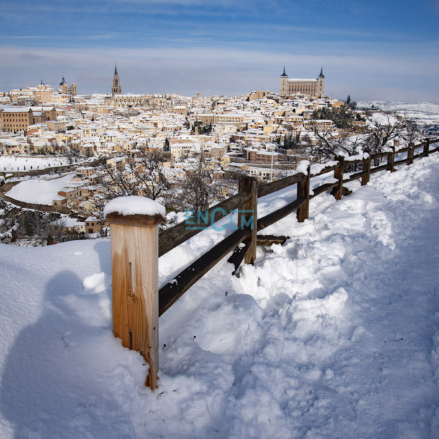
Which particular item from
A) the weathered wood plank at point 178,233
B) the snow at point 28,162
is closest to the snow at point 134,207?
the weathered wood plank at point 178,233

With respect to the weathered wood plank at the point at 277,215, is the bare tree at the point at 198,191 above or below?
below

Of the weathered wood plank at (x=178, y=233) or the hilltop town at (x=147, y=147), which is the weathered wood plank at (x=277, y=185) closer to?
the weathered wood plank at (x=178, y=233)

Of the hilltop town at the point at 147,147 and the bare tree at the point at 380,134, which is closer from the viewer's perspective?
the hilltop town at the point at 147,147

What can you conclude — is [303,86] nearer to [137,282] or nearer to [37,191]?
[37,191]

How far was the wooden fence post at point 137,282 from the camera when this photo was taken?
147 cm

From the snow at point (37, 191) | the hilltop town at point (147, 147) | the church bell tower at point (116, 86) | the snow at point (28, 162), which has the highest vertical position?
the church bell tower at point (116, 86)

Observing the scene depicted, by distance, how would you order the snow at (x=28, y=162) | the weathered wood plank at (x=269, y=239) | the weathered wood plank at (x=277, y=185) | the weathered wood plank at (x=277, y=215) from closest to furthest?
the weathered wood plank at (x=277, y=185) → the weathered wood plank at (x=277, y=215) → the weathered wood plank at (x=269, y=239) → the snow at (x=28, y=162)

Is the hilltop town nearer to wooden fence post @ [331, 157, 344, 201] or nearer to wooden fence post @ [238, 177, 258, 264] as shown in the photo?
wooden fence post @ [238, 177, 258, 264]

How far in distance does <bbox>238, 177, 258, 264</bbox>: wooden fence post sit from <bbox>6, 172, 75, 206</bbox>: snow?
4122cm

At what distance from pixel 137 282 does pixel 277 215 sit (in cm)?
242

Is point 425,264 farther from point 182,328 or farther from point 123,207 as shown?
point 123,207

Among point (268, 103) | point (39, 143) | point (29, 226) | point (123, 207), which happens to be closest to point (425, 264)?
point (123, 207)

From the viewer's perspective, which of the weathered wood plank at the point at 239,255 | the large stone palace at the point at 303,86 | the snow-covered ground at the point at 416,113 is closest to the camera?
the weathered wood plank at the point at 239,255

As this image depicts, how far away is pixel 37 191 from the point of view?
44.9 metres
